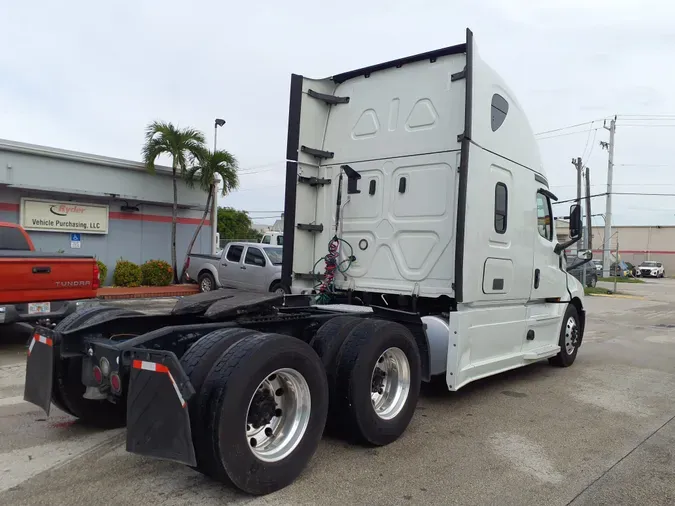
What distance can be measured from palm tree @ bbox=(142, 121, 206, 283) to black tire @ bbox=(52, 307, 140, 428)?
14290mm

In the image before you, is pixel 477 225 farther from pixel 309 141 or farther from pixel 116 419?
pixel 116 419

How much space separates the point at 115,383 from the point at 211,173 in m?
15.8

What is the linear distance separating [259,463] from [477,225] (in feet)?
10.4

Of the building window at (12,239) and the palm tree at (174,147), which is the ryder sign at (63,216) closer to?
the palm tree at (174,147)

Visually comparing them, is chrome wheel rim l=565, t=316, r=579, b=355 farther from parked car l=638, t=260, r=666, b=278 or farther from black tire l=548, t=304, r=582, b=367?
parked car l=638, t=260, r=666, b=278

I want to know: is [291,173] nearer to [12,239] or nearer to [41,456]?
[41,456]

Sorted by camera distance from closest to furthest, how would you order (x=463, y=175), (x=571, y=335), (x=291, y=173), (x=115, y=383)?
(x=115, y=383)
(x=463, y=175)
(x=291, y=173)
(x=571, y=335)

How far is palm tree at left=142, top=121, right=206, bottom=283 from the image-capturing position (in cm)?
1798

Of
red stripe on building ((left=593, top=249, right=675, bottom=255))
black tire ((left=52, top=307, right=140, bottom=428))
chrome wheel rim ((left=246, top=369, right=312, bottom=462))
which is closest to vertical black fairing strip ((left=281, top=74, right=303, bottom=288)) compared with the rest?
black tire ((left=52, top=307, right=140, bottom=428))

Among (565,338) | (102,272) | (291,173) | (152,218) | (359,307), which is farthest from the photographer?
(152,218)

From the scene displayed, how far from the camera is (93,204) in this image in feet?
57.1

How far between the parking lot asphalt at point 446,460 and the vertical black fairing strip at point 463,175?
138 cm

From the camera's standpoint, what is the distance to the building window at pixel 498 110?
226 inches

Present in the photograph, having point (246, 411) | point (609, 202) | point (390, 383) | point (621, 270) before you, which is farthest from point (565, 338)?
point (621, 270)
